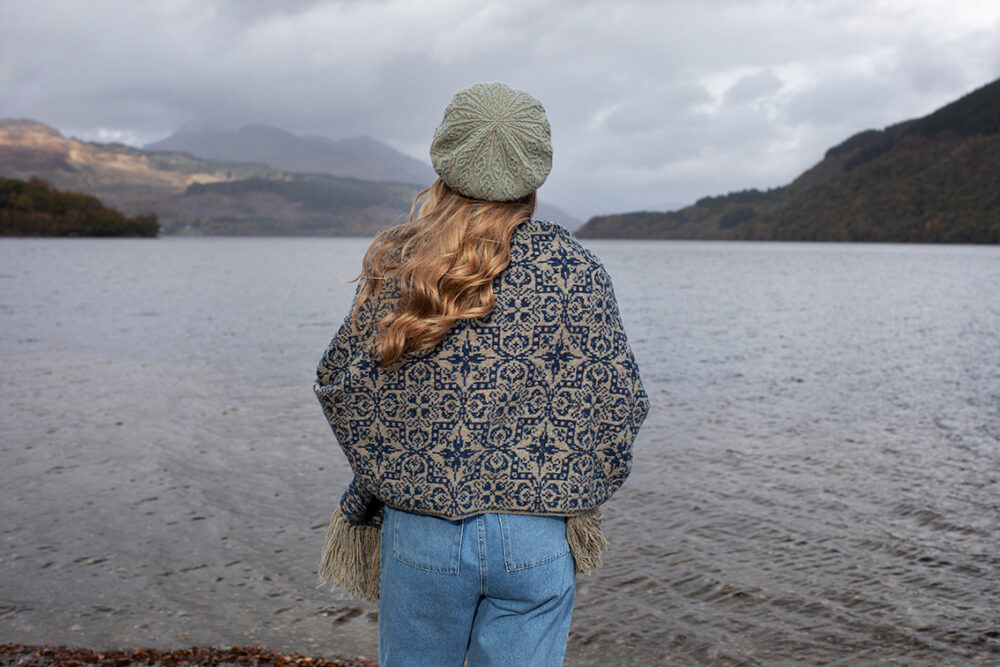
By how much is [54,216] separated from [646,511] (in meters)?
166

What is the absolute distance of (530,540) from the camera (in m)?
1.96

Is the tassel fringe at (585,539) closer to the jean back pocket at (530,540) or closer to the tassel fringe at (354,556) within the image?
the jean back pocket at (530,540)

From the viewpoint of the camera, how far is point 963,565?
654 cm

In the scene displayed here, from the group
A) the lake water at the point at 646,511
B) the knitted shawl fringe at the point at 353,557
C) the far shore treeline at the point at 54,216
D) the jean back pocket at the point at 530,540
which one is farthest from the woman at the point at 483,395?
the far shore treeline at the point at 54,216

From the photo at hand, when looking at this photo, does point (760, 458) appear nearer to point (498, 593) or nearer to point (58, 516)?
point (58, 516)

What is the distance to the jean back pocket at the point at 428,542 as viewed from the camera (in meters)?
1.93

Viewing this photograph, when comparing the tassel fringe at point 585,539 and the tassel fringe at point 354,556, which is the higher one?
the tassel fringe at point 585,539

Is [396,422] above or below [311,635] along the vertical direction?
above

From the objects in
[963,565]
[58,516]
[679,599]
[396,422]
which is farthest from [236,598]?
[963,565]

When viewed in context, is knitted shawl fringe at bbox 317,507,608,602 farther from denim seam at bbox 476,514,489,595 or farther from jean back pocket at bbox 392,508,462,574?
denim seam at bbox 476,514,489,595

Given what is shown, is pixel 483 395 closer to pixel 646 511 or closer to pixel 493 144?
pixel 493 144

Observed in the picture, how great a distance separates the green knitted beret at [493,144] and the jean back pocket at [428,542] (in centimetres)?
87

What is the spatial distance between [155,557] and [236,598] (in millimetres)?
1174

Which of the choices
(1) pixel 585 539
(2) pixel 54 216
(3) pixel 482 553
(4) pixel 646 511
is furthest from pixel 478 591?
(2) pixel 54 216
